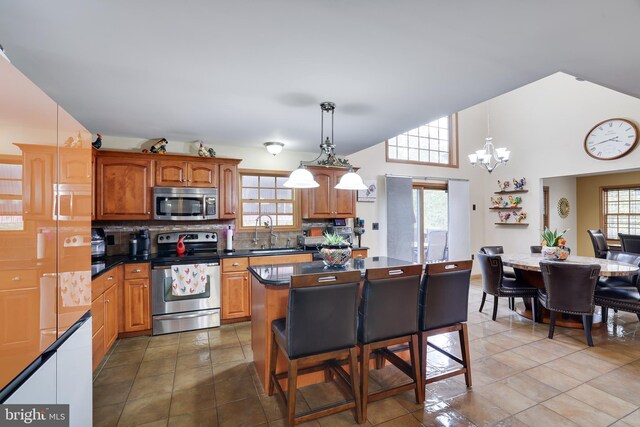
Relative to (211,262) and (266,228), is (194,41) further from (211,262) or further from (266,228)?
(266,228)

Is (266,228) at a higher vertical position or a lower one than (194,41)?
lower

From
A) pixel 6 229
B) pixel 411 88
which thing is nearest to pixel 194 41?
pixel 6 229

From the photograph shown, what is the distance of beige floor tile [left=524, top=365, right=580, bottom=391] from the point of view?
244 cm

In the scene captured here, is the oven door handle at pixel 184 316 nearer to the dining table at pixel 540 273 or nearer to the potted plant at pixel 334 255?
the potted plant at pixel 334 255

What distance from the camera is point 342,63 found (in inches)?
82.4

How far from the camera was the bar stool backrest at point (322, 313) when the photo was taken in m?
1.87

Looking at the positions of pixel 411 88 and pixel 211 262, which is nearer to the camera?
pixel 411 88

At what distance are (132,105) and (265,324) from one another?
2.42 meters

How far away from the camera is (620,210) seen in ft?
21.0

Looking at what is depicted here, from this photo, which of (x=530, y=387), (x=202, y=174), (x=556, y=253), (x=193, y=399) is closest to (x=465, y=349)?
(x=530, y=387)

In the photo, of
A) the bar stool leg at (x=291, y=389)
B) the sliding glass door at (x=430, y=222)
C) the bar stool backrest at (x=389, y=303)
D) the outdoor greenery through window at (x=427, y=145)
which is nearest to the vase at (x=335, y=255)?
the bar stool backrest at (x=389, y=303)

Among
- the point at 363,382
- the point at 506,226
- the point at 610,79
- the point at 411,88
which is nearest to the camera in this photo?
the point at 363,382

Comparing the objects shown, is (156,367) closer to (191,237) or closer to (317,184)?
(191,237)

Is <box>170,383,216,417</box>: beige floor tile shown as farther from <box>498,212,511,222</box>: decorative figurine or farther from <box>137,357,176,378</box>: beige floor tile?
<box>498,212,511,222</box>: decorative figurine
